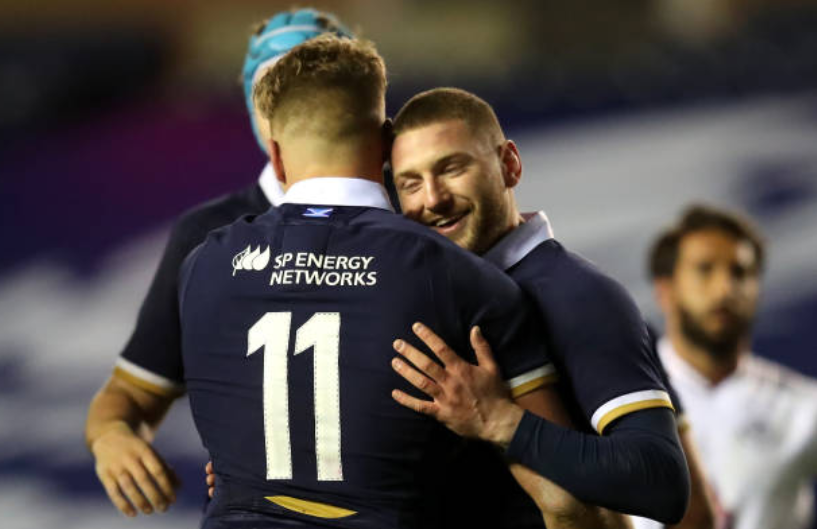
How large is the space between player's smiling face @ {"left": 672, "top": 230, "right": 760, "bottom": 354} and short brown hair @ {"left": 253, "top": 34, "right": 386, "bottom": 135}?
2.95 meters

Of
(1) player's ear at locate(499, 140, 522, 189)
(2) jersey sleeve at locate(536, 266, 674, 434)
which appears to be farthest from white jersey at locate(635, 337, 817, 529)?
(2) jersey sleeve at locate(536, 266, 674, 434)

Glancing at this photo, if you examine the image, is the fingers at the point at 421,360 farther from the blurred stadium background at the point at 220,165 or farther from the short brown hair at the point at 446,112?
the blurred stadium background at the point at 220,165

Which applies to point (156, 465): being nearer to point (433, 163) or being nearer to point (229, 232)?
point (229, 232)

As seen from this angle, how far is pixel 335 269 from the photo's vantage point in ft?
5.68

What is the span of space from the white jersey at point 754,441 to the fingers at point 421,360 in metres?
A: 3.06

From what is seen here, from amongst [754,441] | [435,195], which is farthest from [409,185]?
[754,441]

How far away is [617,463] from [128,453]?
917mm

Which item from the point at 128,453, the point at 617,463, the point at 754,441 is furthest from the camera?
the point at 754,441

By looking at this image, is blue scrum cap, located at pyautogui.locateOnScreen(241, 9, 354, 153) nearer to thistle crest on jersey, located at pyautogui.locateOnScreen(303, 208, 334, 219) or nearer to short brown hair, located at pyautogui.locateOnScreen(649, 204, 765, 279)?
thistle crest on jersey, located at pyautogui.locateOnScreen(303, 208, 334, 219)

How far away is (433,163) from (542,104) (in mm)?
4051

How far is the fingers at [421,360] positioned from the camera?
Result: 168cm

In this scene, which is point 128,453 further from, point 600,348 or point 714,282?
point 714,282

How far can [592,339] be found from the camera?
179 centimetres

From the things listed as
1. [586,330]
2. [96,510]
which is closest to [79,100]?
[96,510]
